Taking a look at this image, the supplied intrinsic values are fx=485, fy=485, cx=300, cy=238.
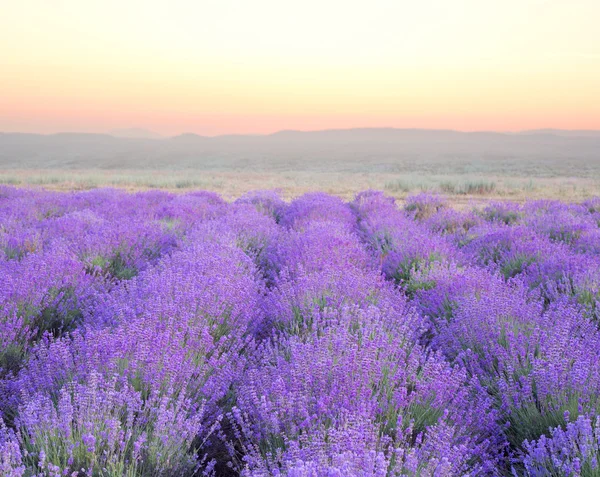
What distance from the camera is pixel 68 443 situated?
1697 millimetres

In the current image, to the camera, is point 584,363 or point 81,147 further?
point 81,147

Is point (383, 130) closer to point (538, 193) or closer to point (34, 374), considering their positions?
point (538, 193)

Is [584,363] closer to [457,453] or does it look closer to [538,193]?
[457,453]

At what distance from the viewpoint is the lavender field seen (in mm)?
1743

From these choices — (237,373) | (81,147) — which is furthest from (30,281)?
(81,147)

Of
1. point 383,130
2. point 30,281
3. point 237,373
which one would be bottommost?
point 237,373

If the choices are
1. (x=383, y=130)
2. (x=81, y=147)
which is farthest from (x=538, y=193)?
(x=383, y=130)

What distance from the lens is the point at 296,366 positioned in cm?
219

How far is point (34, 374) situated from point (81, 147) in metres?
109

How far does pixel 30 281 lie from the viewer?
11.5 ft

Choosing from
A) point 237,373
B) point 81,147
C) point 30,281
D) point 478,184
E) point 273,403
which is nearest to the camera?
point 273,403

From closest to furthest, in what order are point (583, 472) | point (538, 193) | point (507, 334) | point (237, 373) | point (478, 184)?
point (583, 472) < point (237, 373) < point (507, 334) < point (538, 193) < point (478, 184)

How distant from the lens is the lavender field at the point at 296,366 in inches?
68.6

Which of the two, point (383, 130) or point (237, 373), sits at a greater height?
point (383, 130)
